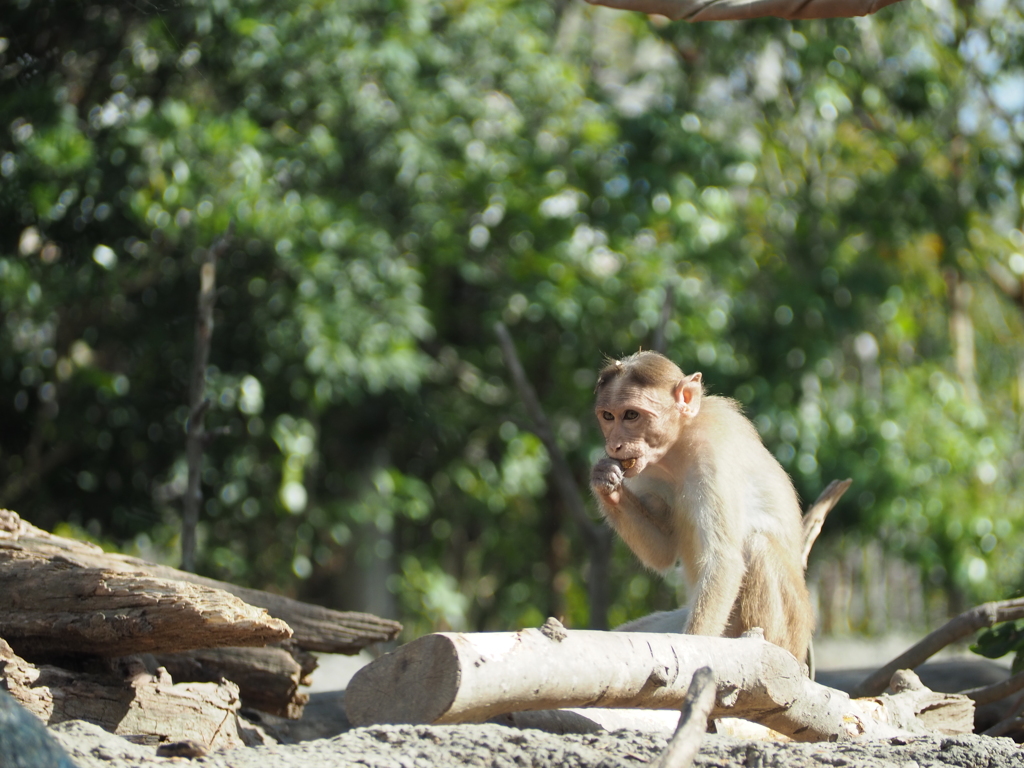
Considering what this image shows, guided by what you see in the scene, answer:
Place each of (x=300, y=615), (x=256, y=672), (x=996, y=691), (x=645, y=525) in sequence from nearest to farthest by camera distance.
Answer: (x=256, y=672) → (x=300, y=615) → (x=645, y=525) → (x=996, y=691)

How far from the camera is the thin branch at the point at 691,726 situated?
261 centimetres

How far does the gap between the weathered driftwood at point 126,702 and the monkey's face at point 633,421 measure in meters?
1.96

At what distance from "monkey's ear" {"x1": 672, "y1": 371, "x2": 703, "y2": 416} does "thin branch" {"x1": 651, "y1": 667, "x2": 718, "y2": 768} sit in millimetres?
2093

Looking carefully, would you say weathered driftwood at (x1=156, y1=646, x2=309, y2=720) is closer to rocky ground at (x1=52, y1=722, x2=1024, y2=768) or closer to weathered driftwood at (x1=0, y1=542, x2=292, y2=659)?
weathered driftwood at (x1=0, y1=542, x2=292, y2=659)

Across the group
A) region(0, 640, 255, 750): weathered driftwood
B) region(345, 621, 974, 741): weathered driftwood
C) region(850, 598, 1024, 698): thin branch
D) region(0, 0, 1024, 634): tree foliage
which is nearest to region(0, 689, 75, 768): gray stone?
region(345, 621, 974, 741): weathered driftwood

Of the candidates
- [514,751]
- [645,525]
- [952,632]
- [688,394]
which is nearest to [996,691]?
[952,632]

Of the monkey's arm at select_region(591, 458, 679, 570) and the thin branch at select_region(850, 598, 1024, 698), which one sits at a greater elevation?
the monkey's arm at select_region(591, 458, 679, 570)

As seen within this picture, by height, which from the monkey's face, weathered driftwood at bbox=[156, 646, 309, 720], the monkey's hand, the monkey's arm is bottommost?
weathered driftwood at bbox=[156, 646, 309, 720]

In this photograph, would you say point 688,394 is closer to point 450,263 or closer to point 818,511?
point 818,511

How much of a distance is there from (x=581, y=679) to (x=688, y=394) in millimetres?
2047

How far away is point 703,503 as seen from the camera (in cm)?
451

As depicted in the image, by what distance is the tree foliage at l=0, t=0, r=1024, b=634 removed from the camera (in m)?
7.62

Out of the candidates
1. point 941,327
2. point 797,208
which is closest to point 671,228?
point 797,208

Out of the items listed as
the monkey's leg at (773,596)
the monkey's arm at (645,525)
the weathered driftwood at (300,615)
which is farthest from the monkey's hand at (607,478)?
the weathered driftwood at (300,615)
